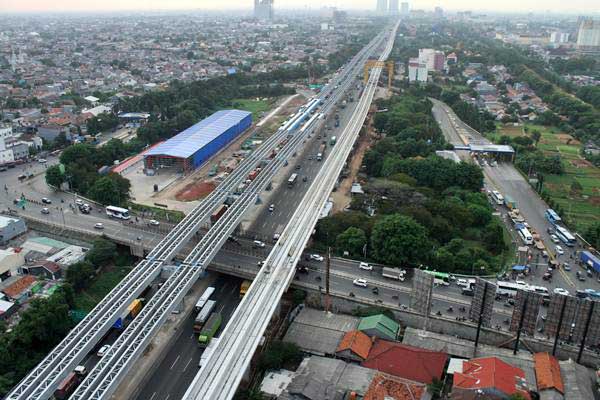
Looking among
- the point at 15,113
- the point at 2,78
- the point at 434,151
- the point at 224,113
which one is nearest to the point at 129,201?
the point at 224,113

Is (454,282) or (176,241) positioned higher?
(176,241)

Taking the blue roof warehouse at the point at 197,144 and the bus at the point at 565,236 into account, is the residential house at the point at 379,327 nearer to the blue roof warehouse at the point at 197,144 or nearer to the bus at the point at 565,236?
the bus at the point at 565,236

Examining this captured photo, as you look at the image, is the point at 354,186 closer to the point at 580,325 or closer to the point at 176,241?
the point at 176,241

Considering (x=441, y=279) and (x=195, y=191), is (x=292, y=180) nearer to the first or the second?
(x=195, y=191)

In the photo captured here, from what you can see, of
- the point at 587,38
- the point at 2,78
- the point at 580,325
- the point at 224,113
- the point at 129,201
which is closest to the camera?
the point at 580,325

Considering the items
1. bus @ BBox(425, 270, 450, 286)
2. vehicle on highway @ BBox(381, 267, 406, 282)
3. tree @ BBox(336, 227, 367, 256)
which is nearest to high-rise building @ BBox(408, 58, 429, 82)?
tree @ BBox(336, 227, 367, 256)

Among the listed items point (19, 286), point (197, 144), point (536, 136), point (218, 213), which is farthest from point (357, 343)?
point (536, 136)
